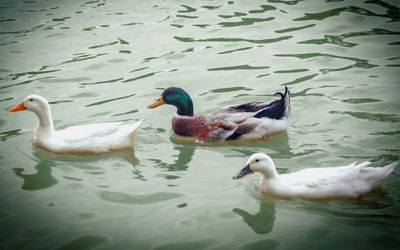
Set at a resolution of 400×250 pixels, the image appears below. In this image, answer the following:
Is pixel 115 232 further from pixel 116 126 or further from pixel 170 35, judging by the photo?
pixel 170 35

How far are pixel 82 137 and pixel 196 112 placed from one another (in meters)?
→ 2.31

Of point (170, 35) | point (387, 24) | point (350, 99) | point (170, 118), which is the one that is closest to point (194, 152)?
point (170, 118)

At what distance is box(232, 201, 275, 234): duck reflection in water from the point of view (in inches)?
209

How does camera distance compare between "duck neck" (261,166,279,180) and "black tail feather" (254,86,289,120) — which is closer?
"duck neck" (261,166,279,180)

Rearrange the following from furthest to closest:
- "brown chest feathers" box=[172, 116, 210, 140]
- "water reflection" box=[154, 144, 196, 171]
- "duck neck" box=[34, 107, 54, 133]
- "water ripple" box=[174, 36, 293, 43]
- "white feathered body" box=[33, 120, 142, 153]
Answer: "water ripple" box=[174, 36, 293, 43]
"brown chest feathers" box=[172, 116, 210, 140]
"duck neck" box=[34, 107, 54, 133]
"white feathered body" box=[33, 120, 142, 153]
"water reflection" box=[154, 144, 196, 171]

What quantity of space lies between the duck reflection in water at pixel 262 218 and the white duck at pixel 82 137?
2.38m

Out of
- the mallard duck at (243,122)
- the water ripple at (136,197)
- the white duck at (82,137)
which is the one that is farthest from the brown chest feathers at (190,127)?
the water ripple at (136,197)

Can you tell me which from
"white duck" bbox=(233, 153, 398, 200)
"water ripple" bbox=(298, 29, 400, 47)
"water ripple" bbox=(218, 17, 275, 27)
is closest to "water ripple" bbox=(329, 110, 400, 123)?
"white duck" bbox=(233, 153, 398, 200)

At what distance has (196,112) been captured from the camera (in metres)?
8.78

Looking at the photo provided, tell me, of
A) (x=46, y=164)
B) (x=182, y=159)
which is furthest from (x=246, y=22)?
(x=46, y=164)

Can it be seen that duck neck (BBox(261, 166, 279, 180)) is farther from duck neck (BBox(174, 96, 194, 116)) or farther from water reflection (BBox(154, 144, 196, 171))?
duck neck (BBox(174, 96, 194, 116))

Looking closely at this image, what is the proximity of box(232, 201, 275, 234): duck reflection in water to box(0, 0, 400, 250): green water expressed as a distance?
0.06ft

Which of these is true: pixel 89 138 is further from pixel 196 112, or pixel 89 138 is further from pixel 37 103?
pixel 196 112

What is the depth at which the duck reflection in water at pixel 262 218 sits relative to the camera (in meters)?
5.32
